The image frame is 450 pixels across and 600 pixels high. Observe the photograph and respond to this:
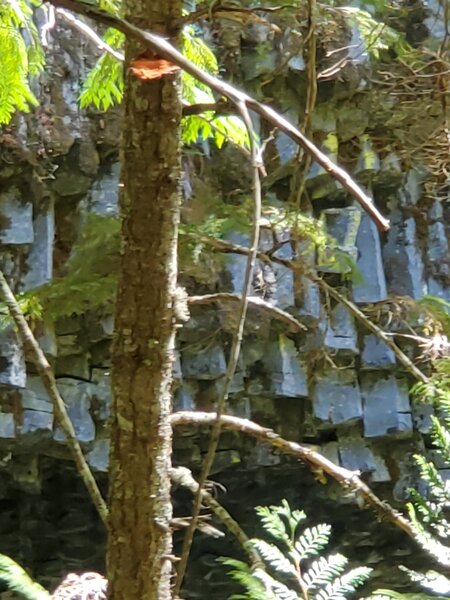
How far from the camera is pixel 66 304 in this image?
85.2 inches

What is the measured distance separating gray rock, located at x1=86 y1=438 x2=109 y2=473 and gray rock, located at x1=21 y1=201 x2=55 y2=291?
0.67 metres

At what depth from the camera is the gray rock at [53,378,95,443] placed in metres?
2.78

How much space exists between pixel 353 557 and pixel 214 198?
70.6 inches

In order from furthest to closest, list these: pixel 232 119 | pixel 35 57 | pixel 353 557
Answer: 1. pixel 353 557
2. pixel 35 57
3. pixel 232 119

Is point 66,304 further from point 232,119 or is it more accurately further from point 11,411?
point 232,119

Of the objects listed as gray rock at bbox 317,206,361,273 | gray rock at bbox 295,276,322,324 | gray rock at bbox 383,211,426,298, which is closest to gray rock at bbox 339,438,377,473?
gray rock at bbox 295,276,322,324

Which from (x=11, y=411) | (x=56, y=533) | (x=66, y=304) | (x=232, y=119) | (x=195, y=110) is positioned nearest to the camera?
(x=195, y=110)

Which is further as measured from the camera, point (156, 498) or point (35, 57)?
point (35, 57)

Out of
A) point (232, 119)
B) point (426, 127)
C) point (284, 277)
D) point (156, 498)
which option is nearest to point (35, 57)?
point (232, 119)

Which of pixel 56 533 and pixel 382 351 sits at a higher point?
pixel 382 351

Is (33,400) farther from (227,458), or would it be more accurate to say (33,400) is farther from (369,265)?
(369,265)

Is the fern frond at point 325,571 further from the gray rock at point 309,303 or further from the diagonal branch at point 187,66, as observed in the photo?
the gray rock at point 309,303

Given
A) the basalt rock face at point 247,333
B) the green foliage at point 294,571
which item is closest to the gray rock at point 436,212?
the basalt rock face at point 247,333

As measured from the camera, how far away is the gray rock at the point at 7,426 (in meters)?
2.67
